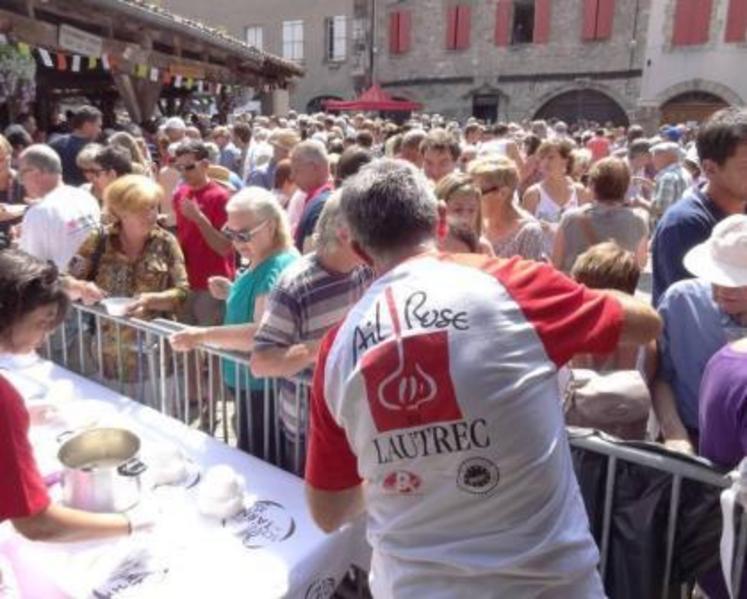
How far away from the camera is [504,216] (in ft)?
12.7

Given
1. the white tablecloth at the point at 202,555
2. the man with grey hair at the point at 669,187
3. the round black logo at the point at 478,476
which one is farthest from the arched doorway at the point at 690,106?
the round black logo at the point at 478,476

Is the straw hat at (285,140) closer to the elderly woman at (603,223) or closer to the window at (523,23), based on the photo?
the elderly woman at (603,223)

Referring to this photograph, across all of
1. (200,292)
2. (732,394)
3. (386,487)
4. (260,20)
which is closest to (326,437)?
(386,487)

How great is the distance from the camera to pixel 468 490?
1.38 m

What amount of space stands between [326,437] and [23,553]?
957mm

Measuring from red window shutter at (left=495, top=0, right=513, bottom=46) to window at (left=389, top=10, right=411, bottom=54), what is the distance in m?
4.00

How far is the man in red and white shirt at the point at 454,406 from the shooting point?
1357mm

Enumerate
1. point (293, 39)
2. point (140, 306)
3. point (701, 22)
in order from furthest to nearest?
point (293, 39) → point (701, 22) → point (140, 306)

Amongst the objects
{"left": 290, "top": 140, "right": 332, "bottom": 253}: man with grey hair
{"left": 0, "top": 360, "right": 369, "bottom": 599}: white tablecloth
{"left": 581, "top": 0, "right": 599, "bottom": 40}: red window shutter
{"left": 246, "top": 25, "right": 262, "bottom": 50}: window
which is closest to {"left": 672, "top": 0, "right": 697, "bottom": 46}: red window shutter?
{"left": 581, "top": 0, "right": 599, "bottom": 40}: red window shutter

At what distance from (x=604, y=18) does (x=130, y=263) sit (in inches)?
1107

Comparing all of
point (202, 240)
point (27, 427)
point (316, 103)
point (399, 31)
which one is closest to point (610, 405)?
point (27, 427)

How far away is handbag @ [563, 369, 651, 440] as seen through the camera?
208cm

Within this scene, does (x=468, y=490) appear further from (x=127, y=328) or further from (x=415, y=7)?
(x=415, y=7)

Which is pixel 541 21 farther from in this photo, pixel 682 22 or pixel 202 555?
pixel 202 555
